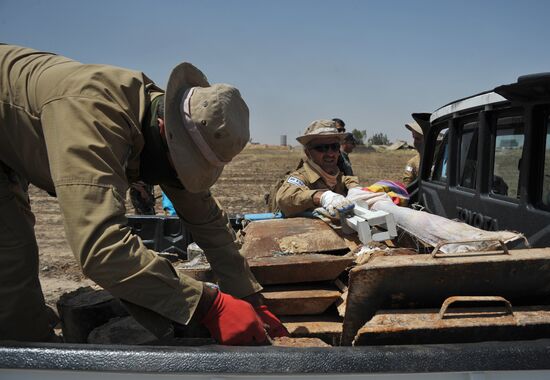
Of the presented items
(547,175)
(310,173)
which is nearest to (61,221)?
(310,173)

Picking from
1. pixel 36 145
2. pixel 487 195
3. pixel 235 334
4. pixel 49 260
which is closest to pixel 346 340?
pixel 235 334

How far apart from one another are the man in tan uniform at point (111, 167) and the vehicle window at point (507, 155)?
147 cm

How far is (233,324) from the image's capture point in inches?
55.4

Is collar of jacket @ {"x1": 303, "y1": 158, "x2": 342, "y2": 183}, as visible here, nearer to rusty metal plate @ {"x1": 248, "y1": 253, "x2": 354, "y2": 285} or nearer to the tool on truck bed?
the tool on truck bed

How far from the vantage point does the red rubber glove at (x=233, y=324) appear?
1396 millimetres

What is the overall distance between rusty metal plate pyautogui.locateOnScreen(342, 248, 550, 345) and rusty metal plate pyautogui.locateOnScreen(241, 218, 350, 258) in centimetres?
91

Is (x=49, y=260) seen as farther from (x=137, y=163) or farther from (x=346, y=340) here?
(x=346, y=340)

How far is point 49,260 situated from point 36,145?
546cm

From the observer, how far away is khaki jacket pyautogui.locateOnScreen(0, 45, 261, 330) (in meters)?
1.22

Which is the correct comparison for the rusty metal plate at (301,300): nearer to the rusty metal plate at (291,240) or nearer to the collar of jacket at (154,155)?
the rusty metal plate at (291,240)

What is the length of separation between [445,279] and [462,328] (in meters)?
0.16

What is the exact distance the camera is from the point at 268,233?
2.59 metres

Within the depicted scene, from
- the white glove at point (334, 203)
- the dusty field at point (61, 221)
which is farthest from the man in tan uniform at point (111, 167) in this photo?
the dusty field at point (61, 221)

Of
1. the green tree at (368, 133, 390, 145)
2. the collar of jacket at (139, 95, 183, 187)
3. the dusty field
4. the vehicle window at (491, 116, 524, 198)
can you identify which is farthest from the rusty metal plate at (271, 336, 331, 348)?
the green tree at (368, 133, 390, 145)
